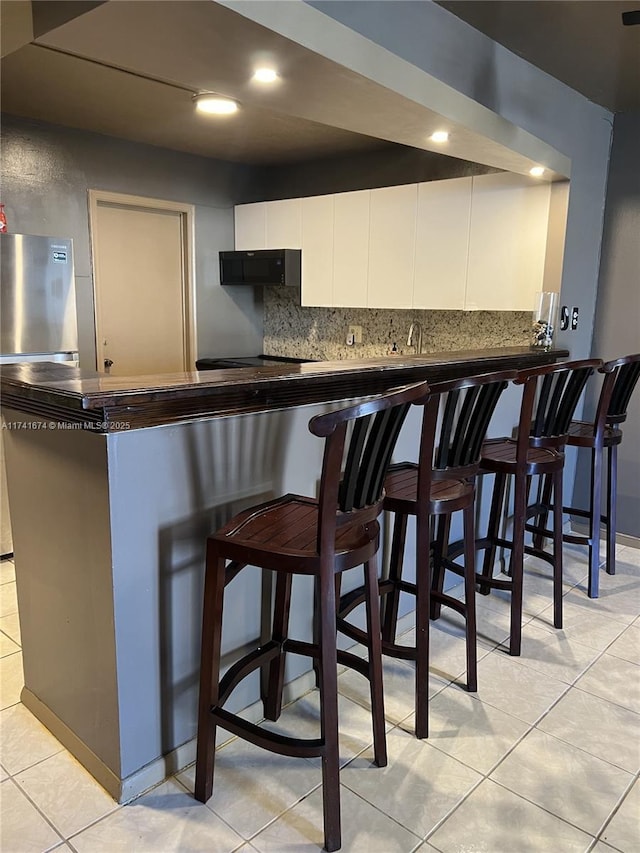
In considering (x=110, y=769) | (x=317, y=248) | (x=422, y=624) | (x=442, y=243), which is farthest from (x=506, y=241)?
(x=110, y=769)

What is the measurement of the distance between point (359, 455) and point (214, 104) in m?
2.36

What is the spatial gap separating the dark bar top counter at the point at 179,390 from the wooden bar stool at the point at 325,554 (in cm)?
34

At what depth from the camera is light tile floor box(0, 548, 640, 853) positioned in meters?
1.61

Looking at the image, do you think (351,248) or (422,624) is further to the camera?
(351,248)

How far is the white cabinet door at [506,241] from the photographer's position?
3240 mm

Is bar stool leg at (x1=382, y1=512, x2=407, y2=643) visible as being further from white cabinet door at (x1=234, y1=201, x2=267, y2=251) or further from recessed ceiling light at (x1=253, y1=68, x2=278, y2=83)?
white cabinet door at (x1=234, y1=201, x2=267, y2=251)

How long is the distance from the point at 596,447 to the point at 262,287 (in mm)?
3041

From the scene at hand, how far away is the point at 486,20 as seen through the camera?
7.38 ft

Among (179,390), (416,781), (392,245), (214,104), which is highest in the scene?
(214,104)

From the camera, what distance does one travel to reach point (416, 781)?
181 cm

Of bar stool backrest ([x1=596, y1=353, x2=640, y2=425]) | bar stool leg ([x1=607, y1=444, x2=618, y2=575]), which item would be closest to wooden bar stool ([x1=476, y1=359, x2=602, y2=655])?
bar stool backrest ([x1=596, y1=353, x2=640, y2=425])

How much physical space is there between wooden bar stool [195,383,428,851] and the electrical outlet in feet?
9.36

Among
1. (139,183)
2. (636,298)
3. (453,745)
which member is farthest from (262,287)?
(453,745)

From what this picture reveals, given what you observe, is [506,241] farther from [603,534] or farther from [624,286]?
[603,534]
